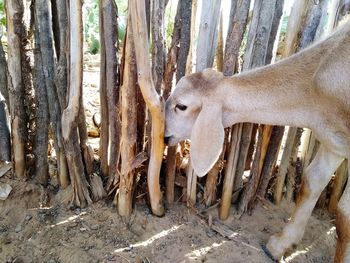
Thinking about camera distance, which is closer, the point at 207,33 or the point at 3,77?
the point at 207,33

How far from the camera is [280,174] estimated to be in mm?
4051

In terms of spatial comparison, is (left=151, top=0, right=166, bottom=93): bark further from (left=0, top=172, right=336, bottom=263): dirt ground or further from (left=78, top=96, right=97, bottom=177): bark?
(left=0, top=172, right=336, bottom=263): dirt ground

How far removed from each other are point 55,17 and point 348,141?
2.59 m

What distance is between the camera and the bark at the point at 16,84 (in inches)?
137

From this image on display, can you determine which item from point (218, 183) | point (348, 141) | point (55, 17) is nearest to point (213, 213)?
point (218, 183)

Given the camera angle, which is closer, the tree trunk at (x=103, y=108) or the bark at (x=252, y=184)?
the tree trunk at (x=103, y=108)

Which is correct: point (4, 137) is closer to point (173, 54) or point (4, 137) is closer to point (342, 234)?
point (173, 54)

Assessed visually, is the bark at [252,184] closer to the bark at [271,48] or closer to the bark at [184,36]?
the bark at [271,48]

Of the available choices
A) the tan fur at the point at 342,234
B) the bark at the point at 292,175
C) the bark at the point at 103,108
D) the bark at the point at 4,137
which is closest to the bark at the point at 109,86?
the bark at the point at 103,108

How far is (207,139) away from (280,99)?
0.65m

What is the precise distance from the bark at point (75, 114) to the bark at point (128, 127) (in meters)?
0.36

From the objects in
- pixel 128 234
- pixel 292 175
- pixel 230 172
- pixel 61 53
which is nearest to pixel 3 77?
pixel 61 53

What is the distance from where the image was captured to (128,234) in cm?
362

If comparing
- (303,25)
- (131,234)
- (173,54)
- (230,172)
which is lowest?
(131,234)
